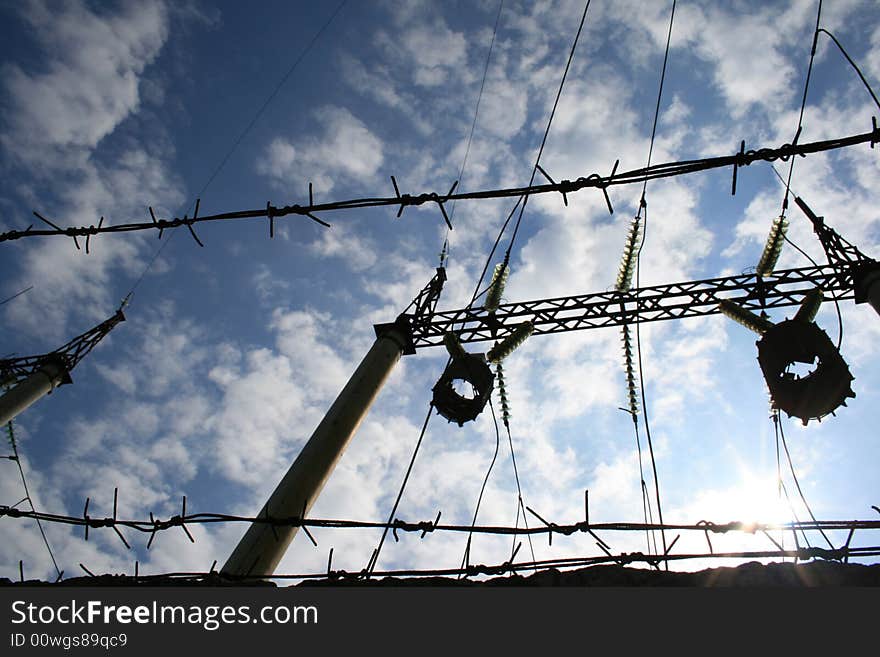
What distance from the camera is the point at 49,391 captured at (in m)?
13.6

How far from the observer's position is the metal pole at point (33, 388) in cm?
1234

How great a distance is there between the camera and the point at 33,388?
13.1 m

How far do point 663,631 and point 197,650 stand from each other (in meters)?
1.98

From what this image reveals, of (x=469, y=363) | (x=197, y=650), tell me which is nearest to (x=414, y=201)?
(x=469, y=363)

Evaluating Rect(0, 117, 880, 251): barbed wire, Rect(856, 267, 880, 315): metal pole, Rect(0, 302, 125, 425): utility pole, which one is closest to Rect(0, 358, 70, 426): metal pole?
Rect(0, 302, 125, 425): utility pole

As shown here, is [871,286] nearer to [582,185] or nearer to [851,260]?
[851,260]

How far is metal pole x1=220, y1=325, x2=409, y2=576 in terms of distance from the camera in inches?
195

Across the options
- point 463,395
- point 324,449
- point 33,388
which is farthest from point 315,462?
point 33,388

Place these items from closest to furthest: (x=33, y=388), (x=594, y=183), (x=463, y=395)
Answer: (x=594, y=183) → (x=463, y=395) → (x=33, y=388)

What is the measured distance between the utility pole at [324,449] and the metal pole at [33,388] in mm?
9803

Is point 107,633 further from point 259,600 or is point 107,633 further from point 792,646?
point 792,646

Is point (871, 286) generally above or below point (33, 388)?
below

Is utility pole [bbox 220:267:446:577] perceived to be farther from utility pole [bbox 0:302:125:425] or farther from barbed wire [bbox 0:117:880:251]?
utility pole [bbox 0:302:125:425]

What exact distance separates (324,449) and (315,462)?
0.21 meters
